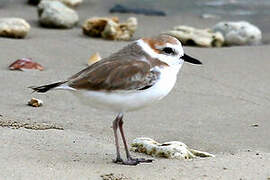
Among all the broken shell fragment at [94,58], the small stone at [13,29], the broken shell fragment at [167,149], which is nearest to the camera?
the broken shell fragment at [167,149]

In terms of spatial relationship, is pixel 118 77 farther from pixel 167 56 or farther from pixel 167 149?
pixel 167 149

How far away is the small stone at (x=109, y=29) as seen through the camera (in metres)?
8.33

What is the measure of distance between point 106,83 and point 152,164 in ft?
2.07

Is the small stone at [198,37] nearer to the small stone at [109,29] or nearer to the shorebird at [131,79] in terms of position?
the small stone at [109,29]

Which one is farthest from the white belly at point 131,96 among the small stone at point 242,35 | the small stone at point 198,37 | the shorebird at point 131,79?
the small stone at point 242,35

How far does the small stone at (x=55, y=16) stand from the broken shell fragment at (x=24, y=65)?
76.0 inches

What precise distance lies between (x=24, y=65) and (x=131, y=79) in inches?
114

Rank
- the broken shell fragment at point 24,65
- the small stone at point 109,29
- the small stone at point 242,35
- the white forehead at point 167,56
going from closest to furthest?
1. the white forehead at point 167,56
2. the broken shell fragment at point 24,65
3. the small stone at point 109,29
4. the small stone at point 242,35

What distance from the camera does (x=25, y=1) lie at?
1034 cm

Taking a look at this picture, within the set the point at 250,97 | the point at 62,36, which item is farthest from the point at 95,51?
the point at 250,97

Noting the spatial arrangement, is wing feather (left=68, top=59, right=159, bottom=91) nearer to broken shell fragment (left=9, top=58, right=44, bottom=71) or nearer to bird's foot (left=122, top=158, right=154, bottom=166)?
bird's foot (left=122, top=158, right=154, bottom=166)

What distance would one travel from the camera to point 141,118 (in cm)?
571

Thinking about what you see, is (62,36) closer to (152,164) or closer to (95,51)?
(95,51)

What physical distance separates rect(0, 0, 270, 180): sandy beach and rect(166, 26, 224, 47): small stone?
187 mm
